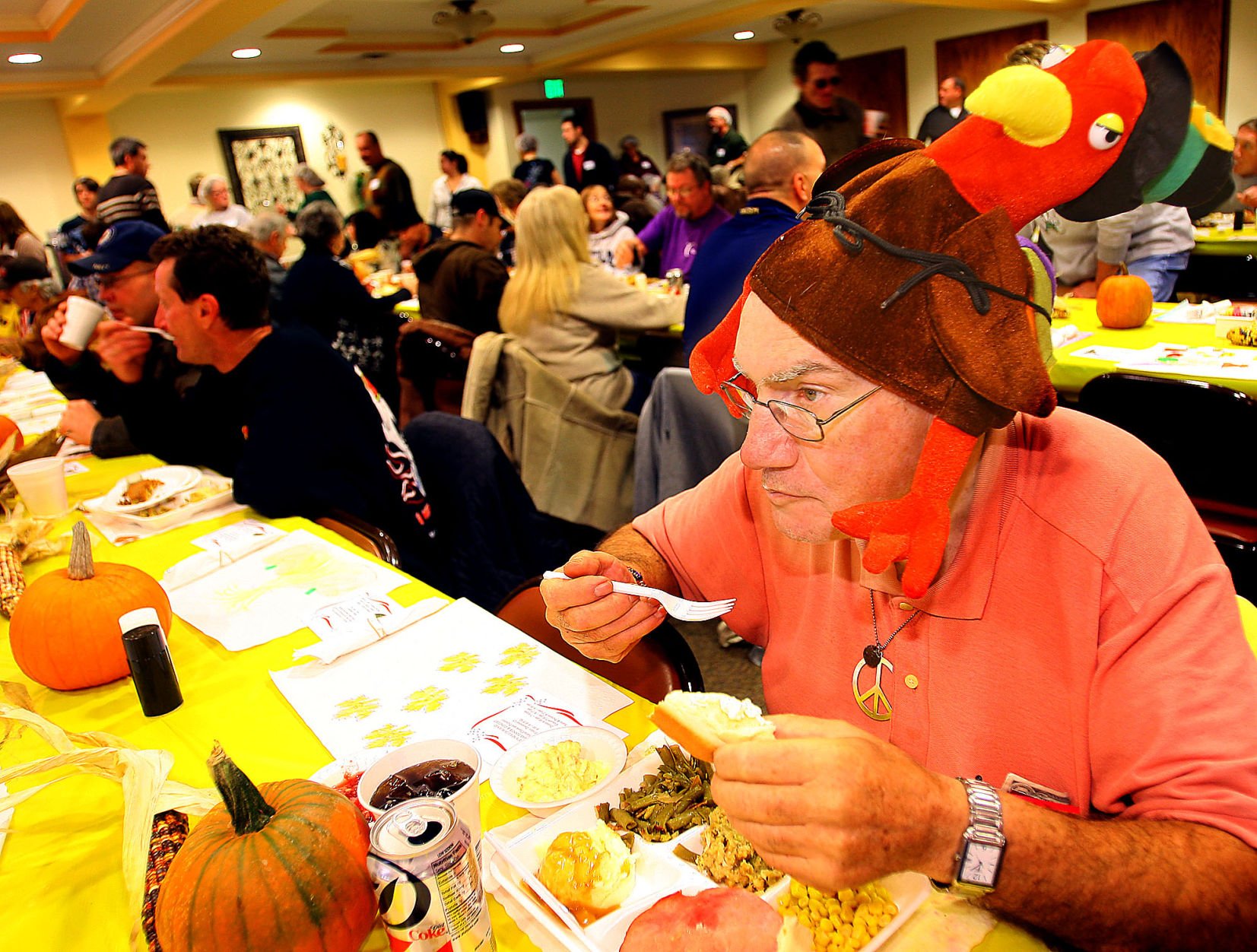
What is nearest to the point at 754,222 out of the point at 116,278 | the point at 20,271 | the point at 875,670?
the point at 116,278

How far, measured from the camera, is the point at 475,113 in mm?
14102

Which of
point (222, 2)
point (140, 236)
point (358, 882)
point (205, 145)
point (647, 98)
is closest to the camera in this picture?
point (358, 882)

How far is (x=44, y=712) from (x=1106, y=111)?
75.7 inches

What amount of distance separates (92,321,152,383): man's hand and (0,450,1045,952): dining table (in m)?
1.50

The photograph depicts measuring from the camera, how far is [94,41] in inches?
337

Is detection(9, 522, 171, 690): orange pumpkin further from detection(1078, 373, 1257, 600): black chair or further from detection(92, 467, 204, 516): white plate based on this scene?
detection(1078, 373, 1257, 600): black chair

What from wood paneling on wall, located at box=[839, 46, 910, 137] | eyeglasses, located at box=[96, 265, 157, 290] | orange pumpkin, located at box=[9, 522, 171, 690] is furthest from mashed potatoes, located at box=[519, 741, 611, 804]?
wood paneling on wall, located at box=[839, 46, 910, 137]

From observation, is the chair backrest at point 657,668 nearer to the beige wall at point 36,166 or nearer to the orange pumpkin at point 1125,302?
the orange pumpkin at point 1125,302

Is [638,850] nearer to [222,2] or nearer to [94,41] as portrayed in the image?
[222,2]

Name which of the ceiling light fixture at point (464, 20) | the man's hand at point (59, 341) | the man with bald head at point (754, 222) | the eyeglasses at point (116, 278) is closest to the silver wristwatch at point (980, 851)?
the man with bald head at point (754, 222)

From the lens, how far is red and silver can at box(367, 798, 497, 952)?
0.79 meters

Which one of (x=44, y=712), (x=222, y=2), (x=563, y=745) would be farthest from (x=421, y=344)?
(x=222, y=2)

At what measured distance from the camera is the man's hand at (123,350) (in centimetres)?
321

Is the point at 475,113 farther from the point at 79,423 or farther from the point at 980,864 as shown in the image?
the point at 980,864
